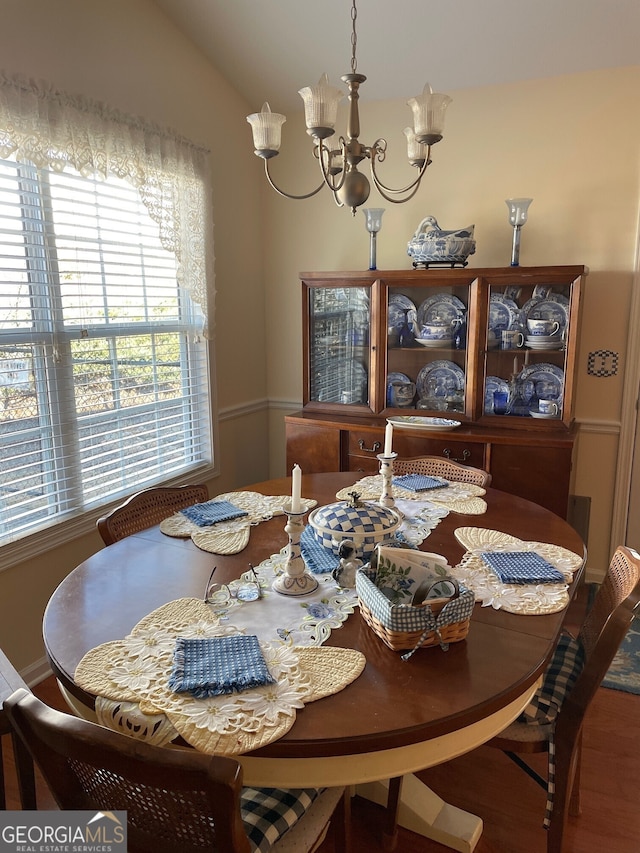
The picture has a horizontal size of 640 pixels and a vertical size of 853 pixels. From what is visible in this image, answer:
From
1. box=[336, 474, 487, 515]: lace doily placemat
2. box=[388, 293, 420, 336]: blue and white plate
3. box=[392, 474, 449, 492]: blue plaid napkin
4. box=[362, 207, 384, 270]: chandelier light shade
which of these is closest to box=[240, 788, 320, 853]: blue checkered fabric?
box=[336, 474, 487, 515]: lace doily placemat

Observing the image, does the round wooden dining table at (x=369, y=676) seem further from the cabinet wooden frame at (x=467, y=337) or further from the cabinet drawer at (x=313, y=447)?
the cabinet drawer at (x=313, y=447)

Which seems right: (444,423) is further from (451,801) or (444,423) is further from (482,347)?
(451,801)

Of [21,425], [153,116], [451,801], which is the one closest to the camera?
[451,801]

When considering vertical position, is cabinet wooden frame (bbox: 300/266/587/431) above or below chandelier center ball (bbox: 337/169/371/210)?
below

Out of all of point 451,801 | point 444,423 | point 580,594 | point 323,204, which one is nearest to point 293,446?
point 444,423

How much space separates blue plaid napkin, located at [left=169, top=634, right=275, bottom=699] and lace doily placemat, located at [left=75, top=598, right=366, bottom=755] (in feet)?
0.04

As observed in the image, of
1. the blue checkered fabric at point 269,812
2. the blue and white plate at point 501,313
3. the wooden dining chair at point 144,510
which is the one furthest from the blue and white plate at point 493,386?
the blue checkered fabric at point 269,812

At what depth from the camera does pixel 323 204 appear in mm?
3379

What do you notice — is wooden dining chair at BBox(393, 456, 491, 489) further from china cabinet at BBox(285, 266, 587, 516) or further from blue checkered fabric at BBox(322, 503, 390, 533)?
blue checkered fabric at BBox(322, 503, 390, 533)

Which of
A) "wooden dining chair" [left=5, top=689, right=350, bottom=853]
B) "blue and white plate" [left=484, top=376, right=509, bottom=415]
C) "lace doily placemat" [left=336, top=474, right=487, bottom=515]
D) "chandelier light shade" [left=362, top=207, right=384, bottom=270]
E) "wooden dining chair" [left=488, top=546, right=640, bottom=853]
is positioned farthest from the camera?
"chandelier light shade" [left=362, top=207, right=384, bottom=270]

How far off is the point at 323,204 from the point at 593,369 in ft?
5.55

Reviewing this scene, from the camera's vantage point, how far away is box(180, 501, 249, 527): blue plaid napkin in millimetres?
1832

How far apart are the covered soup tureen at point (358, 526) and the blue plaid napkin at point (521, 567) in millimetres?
269

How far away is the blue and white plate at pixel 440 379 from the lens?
302 centimetres
